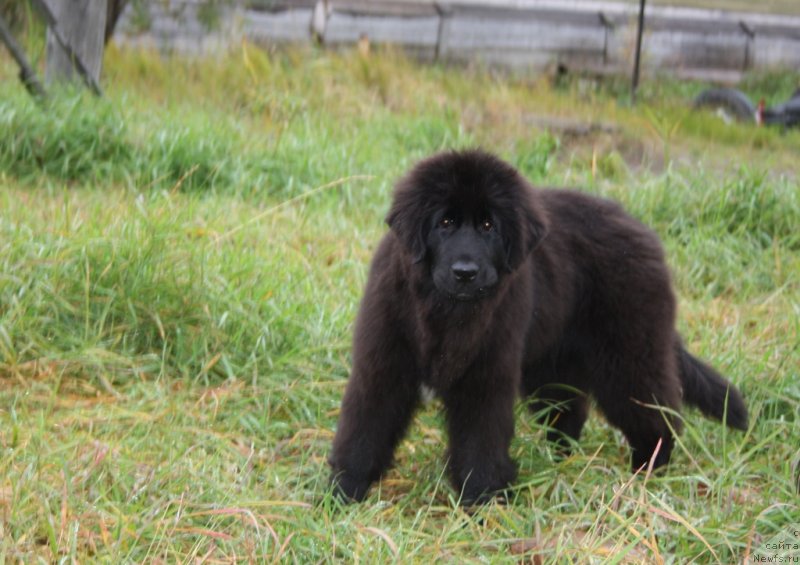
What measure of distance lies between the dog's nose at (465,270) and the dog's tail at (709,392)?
4.56 ft

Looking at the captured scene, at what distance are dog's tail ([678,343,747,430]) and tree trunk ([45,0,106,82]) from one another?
5087 millimetres

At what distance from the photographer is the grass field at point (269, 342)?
368 centimetres

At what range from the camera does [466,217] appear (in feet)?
13.2

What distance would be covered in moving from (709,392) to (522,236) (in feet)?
4.28

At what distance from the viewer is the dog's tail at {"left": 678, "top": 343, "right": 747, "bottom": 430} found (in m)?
4.71

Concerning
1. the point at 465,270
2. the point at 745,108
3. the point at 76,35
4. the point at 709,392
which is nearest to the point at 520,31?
the point at 745,108

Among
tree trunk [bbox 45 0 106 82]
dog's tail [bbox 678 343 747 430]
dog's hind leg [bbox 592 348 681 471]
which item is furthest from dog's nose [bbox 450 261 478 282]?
tree trunk [bbox 45 0 106 82]

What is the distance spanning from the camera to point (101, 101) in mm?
7691

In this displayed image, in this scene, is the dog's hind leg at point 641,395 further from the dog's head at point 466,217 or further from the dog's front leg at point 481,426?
the dog's head at point 466,217

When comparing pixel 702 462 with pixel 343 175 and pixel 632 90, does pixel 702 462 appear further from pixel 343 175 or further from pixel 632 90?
pixel 632 90

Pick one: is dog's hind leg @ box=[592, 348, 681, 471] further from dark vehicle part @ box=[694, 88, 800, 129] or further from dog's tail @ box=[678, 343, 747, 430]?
dark vehicle part @ box=[694, 88, 800, 129]

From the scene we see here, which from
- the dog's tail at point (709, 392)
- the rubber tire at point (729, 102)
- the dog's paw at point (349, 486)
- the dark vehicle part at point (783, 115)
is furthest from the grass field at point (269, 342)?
the rubber tire at point (729, 102)

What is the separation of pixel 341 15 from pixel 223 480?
8.30 meters

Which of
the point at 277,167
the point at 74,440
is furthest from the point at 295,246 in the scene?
the point at 74,440
